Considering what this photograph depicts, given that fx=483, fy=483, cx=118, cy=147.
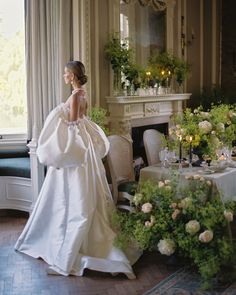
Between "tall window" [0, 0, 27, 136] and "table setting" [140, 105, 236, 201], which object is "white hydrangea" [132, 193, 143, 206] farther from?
"tall window" [0, 0, 27, 136]

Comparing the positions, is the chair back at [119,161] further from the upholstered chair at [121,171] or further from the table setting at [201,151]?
the table setting at [201,151]

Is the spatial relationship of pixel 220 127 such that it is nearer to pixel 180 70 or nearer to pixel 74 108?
pixel 74 108

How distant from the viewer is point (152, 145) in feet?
16.9

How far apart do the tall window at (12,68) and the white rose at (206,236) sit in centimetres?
313

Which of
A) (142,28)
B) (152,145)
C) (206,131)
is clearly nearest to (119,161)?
(152,145)

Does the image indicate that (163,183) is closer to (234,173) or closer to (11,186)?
(234,173)

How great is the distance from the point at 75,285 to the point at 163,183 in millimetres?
1031

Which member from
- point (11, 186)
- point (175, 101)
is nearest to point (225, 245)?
point (11, 186)

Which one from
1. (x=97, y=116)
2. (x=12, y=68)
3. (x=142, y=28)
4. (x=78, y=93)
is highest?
(x=142, y=28)

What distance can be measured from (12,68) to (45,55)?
0.65 m

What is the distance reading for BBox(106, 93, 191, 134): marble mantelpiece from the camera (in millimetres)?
5605

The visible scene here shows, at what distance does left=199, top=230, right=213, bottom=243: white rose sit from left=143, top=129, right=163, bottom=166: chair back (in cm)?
173

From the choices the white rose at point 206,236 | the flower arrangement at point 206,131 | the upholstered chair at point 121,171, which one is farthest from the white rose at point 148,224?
the flower arrangement at point 206,131

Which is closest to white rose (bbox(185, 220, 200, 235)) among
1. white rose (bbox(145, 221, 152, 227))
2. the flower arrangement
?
white rose (bbox(145, 221, 152, 227))
